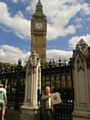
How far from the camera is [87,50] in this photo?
6.30 m

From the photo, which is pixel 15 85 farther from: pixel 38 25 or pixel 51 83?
pixel 38 25

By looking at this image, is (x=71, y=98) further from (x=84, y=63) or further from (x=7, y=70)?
(x=7, y=70)

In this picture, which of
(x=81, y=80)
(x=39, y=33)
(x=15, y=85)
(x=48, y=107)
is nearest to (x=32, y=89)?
(x=48, y=107)

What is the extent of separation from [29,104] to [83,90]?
250cm

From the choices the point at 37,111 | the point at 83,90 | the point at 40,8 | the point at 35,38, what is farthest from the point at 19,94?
the point at 40,8

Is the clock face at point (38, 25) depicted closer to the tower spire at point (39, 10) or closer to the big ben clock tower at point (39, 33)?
the big ben clock tower at point (39, 33)

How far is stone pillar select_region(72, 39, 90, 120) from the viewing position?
5945 millimetres

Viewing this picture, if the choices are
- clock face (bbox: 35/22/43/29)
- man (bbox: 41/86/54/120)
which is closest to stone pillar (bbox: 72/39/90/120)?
man (bbox: 41/86/54/120)

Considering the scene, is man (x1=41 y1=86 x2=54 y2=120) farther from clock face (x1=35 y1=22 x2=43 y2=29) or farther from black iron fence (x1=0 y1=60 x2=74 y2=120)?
clock face (x1=35 y1=22 x2=43 y2=29)

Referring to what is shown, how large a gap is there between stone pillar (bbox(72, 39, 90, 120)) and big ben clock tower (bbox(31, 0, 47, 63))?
228ft

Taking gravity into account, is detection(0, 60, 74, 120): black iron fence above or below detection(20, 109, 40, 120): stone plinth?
above

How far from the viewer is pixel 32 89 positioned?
7.73 metres

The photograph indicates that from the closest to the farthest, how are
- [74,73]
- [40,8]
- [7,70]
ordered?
[74,73] → [7,70] → [40,8]

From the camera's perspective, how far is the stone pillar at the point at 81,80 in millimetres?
5945
